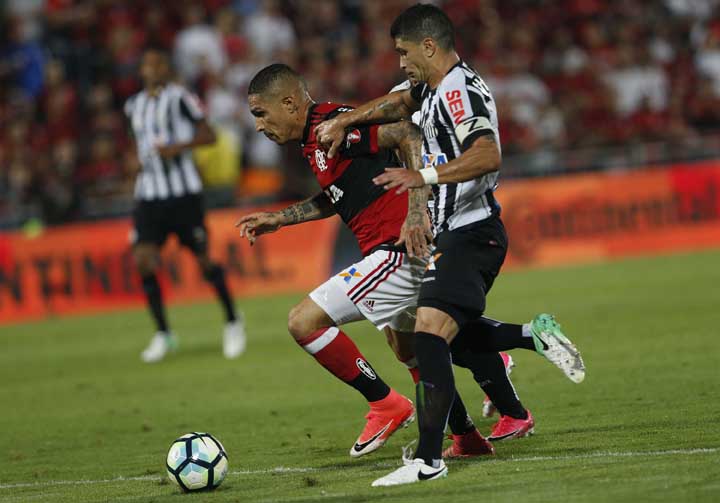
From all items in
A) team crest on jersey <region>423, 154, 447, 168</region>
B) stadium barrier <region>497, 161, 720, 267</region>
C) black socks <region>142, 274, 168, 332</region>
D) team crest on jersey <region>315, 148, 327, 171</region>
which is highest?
team crest on jersey <region>315, 148, 327, 171</region>

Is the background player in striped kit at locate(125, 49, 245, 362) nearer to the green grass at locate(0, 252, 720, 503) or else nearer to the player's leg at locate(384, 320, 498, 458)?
the green grass at locate(0, 252, 720, 503)

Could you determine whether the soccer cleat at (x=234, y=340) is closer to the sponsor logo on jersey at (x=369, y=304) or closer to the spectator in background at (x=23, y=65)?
the sponsor logo on jersey at (x=369, y=304)

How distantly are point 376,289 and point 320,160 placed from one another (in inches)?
31.8

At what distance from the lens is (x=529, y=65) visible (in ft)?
67.7

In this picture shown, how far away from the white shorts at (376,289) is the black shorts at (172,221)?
568 centimetres

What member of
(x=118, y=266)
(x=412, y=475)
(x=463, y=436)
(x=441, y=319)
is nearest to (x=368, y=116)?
(x=441, y=319)

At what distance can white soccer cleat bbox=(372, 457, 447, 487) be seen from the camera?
18.2ft

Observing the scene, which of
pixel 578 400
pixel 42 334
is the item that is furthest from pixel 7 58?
pixel 578 400

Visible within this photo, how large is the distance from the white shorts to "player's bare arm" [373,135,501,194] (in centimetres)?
105

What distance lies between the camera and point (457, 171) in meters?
5.48

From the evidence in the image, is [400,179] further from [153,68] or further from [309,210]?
[153,68]

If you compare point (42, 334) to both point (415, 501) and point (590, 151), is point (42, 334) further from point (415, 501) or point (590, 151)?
point (415, 501)

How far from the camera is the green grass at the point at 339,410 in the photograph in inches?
221

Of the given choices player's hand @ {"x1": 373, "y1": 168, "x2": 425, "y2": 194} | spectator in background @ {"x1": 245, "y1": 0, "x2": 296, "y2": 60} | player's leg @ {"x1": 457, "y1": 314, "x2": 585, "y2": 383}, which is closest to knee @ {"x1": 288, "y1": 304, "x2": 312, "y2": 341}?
player's leg @ {"x1": 457, "y1": 314, "x2": 585, "y2": 383}
